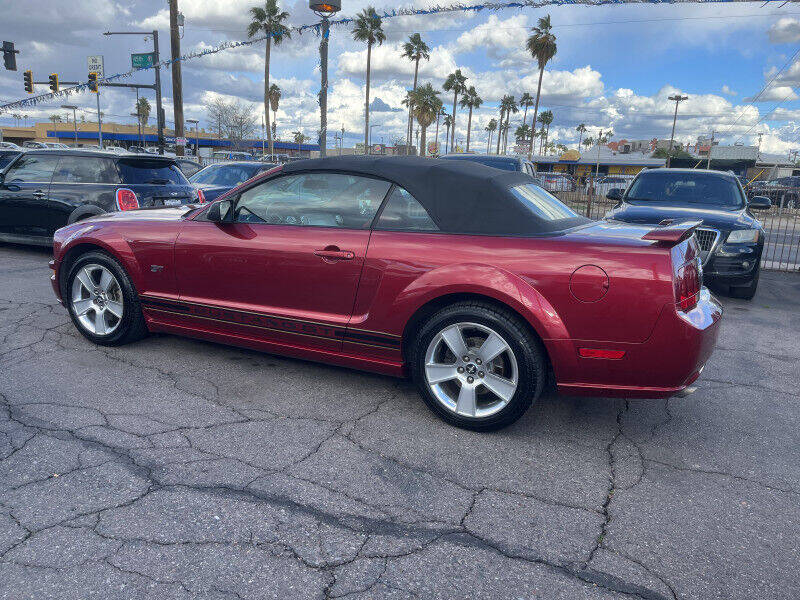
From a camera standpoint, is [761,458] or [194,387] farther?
[194,387]

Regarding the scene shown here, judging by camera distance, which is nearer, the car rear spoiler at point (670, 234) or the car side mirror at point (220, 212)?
the car rear spoiler at point (670, 234)

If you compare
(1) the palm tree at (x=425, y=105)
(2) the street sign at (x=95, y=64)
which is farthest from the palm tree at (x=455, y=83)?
(2) the street sign at (x=95, y=64)

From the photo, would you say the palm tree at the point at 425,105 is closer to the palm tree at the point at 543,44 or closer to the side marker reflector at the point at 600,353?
the palm tree at the point at 543,44

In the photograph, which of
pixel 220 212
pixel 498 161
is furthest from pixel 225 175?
pixel 220 212

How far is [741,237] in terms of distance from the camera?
7.24m

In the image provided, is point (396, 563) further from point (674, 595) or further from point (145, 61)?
point (145, 61)

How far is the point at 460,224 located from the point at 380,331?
806mm

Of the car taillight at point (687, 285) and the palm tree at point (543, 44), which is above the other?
the palm tree at point (543, 44)

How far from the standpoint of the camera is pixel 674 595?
7.11 feet

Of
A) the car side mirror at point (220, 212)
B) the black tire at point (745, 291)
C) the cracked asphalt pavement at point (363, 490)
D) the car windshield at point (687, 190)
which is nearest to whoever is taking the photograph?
the cracked asphalt pavement at point (363, 490)

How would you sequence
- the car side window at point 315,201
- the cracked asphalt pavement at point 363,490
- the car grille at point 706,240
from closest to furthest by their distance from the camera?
the cracked asphalt pavement at point 363,490 < the car side window at point 315,201 < the car grille at point 706,240

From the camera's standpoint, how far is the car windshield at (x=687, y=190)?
328 inches

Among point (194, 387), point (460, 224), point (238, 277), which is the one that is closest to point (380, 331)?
point (460, 224)

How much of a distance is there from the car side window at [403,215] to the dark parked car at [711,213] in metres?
3.95
